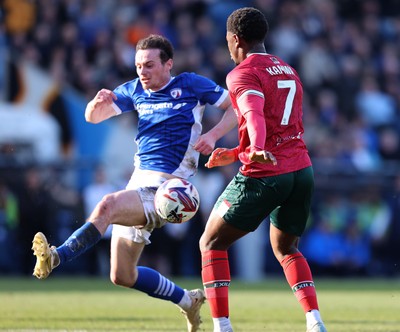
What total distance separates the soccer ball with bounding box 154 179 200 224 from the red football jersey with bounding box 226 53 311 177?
0.68m

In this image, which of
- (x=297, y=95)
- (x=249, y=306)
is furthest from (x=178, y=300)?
(x=249, y=306)

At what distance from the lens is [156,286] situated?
8906 millimetres

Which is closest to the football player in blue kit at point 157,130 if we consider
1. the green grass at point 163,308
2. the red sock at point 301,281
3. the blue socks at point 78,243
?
the green grass at point 163,308

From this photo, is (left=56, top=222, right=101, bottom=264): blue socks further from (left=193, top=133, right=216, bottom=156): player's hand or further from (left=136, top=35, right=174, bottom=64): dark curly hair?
(left=136, top=35, right=174, bottom=64): dark curly hair

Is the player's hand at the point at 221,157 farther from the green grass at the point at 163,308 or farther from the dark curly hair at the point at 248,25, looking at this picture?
the green grass at the point at 163,308

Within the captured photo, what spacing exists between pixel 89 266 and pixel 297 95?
11463 mm

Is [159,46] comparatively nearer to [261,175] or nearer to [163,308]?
[261,175]

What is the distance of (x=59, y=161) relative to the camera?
18.2 meters

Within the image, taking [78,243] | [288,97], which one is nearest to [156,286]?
[78,243]

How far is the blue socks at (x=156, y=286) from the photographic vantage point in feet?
29.1

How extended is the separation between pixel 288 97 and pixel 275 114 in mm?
174

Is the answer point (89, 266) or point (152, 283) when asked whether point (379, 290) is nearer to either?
point (89, 266)

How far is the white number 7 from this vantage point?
7.68m

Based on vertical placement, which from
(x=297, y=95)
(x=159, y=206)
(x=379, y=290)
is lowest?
(x=379, y=290)
